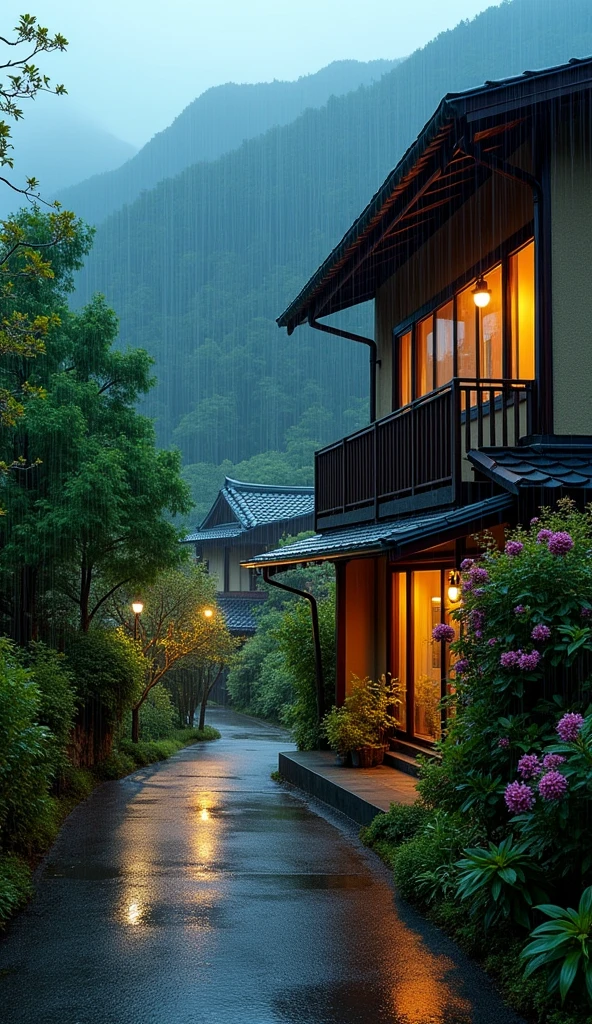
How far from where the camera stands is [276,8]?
19650 cm

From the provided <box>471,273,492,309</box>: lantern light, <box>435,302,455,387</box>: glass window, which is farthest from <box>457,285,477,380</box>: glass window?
<box>471,273,492,309</box>: lantern light

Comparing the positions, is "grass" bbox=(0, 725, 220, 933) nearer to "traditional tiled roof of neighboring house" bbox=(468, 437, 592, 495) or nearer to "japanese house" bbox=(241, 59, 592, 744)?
"japanese house" bbox=(241, 59, 592, 744)

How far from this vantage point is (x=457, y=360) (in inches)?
514

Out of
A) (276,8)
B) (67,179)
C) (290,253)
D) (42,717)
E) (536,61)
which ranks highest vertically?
(276,8)

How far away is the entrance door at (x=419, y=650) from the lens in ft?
41.1

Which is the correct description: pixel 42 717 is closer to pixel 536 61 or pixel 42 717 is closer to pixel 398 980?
pixel 398 980

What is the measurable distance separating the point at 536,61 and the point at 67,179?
314 feet

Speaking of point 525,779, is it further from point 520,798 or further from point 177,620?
point 177,620

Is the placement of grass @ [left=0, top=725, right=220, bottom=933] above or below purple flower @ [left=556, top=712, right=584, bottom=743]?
below

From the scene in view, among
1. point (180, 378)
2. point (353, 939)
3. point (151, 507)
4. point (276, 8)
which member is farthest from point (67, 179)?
point (353, 939)

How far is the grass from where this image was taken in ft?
23.1

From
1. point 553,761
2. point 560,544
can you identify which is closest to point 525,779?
point 553,761

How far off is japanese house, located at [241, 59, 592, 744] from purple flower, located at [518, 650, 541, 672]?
225 centimetres

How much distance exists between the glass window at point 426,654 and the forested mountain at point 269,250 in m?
41.6
